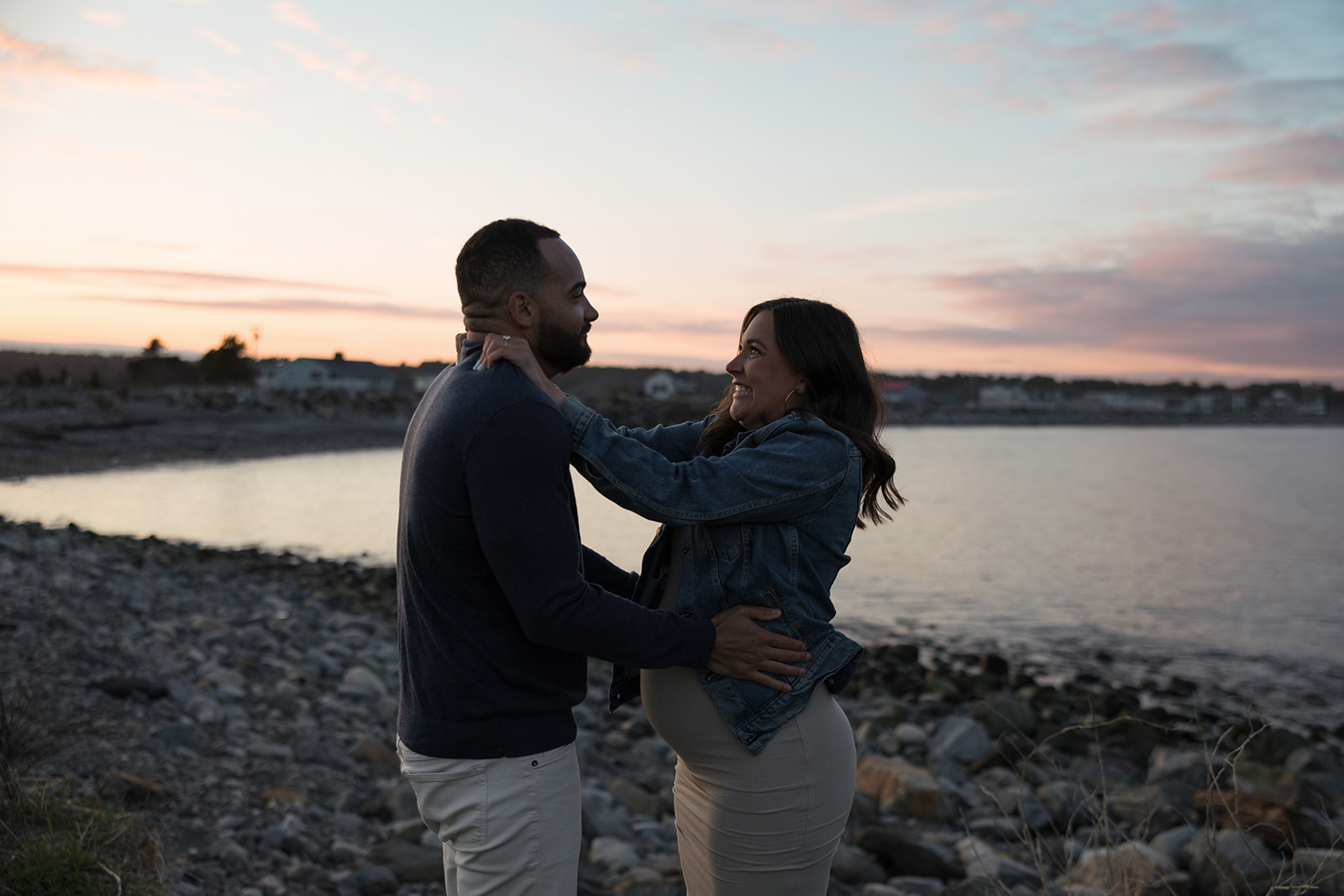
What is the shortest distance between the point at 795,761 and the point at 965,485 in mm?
43973

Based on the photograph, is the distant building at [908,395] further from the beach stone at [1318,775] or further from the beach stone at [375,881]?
the beach stone at [375,881]

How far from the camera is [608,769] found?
733 centimetres

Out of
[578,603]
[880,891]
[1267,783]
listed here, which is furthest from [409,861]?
[1267,783]

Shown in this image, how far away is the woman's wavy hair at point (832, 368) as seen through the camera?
271cm

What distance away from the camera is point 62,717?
6.01m

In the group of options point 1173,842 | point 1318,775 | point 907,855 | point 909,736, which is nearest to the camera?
point 907,855

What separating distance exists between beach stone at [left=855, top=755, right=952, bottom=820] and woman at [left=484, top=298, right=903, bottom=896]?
476 centimetres

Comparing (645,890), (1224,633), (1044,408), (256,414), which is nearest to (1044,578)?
(1224,633)

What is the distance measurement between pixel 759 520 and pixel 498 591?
706 millimetres

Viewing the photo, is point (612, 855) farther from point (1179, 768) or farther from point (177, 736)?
point (1179, 768)

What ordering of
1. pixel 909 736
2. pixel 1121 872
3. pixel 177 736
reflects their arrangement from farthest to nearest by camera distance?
pixel 909 736 → pixel 177 736 → pixel 1121 872

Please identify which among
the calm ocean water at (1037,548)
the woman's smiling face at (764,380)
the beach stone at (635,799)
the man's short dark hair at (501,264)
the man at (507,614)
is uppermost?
the man's short dark hair at (501,264)

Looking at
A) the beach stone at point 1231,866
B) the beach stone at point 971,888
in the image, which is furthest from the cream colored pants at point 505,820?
the beach stone at point 1231,866

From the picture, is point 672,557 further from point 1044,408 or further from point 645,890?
point 1044,408
